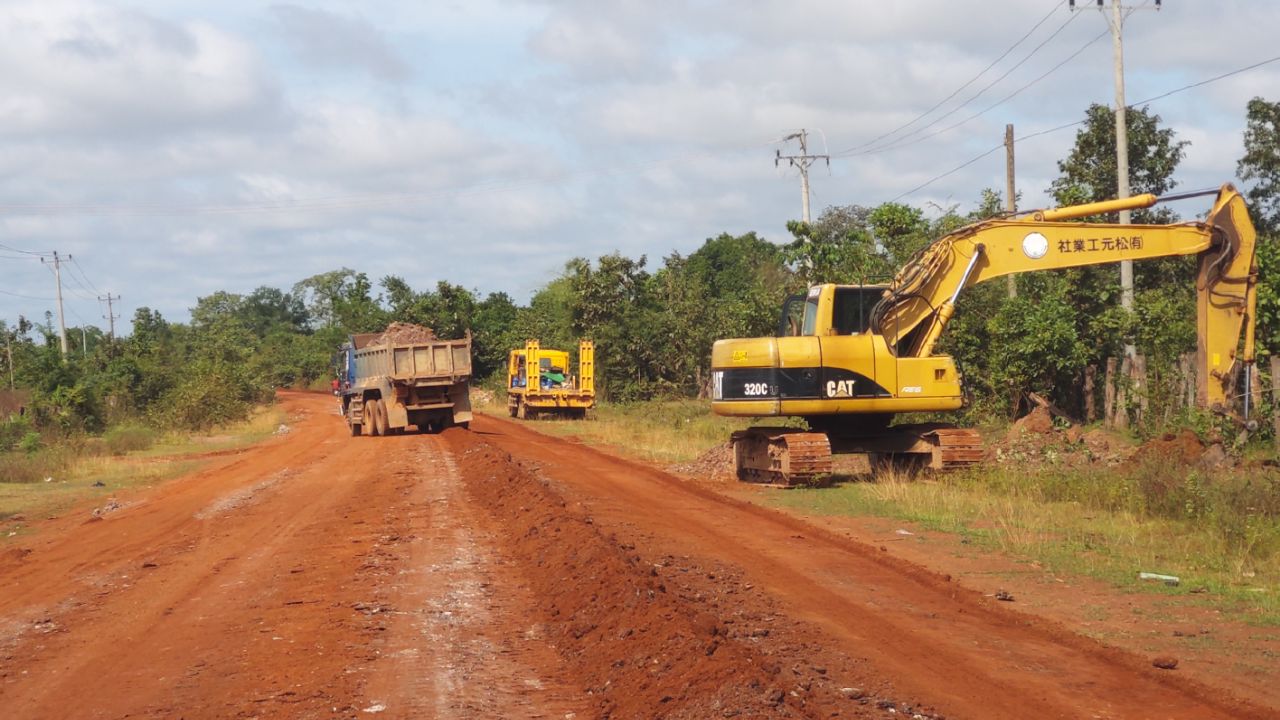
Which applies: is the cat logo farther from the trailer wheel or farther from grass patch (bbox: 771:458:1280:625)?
the trailer wheel

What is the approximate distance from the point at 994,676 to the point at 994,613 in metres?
2.11

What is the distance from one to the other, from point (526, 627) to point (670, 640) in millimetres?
1766

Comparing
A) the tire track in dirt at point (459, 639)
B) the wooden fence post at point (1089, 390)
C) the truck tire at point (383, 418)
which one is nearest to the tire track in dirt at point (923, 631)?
the tire track in dirt at point (459, 639)

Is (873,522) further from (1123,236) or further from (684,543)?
(1123,236)

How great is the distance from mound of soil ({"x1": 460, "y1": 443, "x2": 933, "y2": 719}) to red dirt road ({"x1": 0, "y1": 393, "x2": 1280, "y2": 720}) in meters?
0.02

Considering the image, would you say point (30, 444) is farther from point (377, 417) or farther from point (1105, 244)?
point (1105, 244)

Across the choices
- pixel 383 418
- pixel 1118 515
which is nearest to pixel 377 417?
pixel 383 418

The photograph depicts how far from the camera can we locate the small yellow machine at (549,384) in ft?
143

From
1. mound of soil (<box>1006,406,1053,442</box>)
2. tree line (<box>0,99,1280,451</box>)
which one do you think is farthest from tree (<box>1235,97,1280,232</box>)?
mound of soil (<box>1006,406,1053,442</box>)

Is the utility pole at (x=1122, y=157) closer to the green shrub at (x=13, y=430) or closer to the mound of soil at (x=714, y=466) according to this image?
the mound of soil at (x=714, y=466)

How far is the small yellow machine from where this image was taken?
4362 cm

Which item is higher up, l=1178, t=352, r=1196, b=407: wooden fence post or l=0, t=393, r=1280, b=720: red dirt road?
l=1178, t=352, r=1196, b=407: wooden fence post

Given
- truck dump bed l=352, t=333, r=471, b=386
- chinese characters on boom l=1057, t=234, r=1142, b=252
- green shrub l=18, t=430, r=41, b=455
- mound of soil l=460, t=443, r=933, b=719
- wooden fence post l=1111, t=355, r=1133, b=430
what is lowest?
mound of soil l=460, t=443, r=933, b=719

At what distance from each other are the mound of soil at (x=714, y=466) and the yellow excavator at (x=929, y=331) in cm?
218
